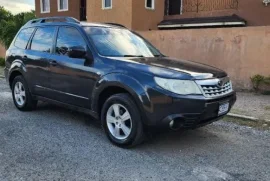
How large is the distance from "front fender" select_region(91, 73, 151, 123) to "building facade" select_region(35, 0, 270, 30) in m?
11.7

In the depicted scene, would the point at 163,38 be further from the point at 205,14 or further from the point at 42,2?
the point at 42,2

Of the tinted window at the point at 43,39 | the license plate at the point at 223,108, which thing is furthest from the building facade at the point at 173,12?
the license plate at the point at 223,108

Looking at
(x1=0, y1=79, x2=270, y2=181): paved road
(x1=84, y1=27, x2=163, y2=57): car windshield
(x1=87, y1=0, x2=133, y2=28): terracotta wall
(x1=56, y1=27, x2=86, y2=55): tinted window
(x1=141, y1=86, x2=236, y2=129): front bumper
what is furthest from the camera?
(x1=87, y1=0, x2=133, y2=28): terracotta wall

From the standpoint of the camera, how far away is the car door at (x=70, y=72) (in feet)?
16.0

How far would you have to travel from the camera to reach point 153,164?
157 inches

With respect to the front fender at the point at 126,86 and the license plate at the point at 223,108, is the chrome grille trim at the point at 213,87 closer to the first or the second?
the license plate at the point at 223,108

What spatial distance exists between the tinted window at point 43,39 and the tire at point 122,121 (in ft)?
6.30

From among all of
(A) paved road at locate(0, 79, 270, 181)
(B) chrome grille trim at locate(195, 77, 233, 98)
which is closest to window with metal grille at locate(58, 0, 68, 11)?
(A) paved road at locate(0, 79, 270, 181)

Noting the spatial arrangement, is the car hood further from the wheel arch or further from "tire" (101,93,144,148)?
the wheel arch

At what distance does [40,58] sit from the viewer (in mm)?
5828

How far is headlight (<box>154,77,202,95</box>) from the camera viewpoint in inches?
158

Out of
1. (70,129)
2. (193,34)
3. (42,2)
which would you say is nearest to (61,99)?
(70,129)

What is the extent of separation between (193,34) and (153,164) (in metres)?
7.40

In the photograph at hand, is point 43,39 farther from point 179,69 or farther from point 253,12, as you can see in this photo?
point 253,12
